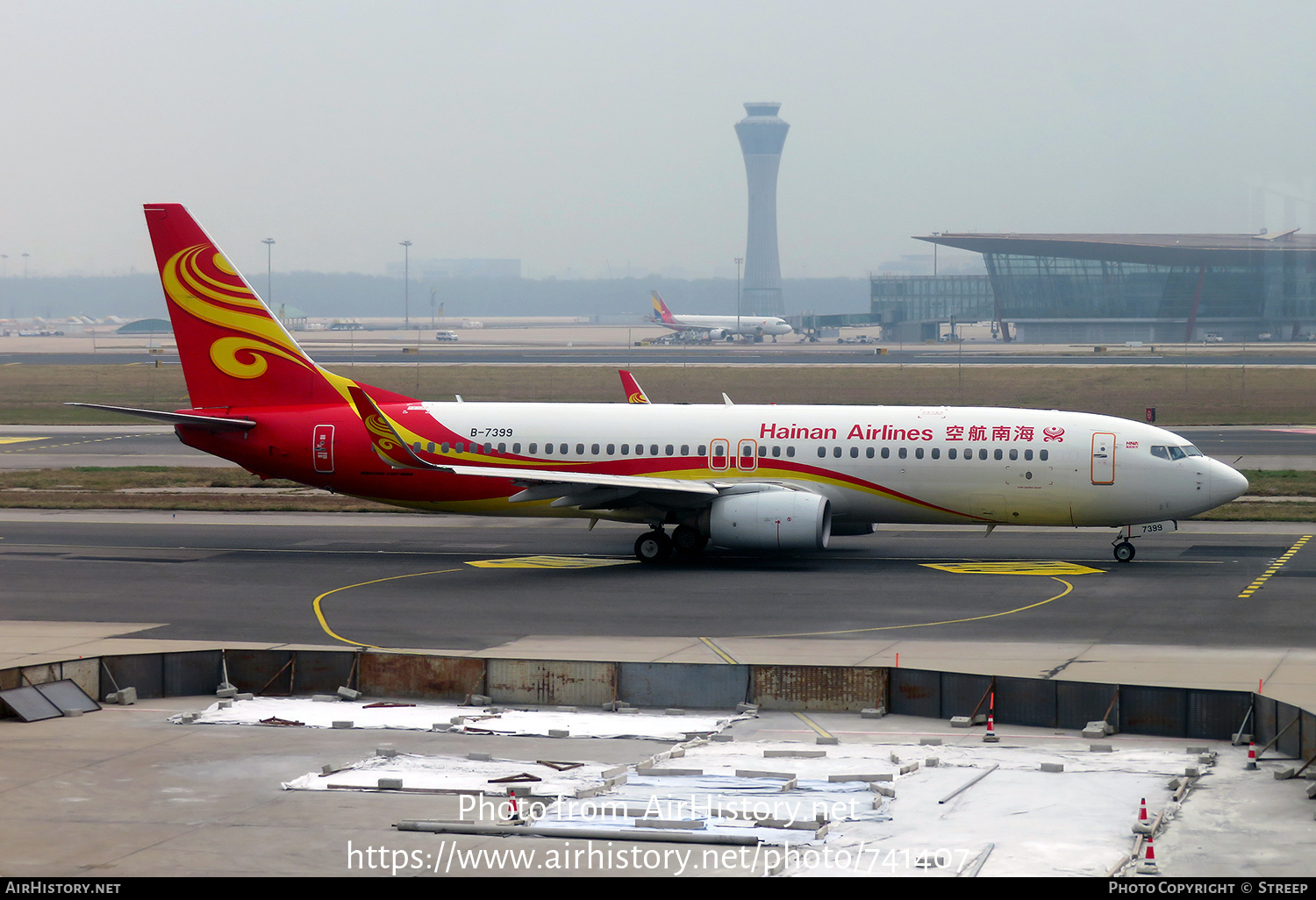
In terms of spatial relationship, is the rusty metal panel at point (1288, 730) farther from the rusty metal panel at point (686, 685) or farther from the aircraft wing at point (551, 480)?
the aircraft wing at point (551, 480)

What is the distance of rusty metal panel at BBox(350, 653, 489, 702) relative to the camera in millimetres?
22375

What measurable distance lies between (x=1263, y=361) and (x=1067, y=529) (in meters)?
101

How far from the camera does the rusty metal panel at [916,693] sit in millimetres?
21078

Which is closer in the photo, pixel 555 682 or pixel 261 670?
pixel 555 682

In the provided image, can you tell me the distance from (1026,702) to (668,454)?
60.1 feet

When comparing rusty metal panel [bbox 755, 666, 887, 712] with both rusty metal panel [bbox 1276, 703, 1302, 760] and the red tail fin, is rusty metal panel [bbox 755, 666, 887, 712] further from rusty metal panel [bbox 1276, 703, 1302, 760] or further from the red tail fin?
the red tail fin

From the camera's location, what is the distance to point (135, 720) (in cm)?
2094

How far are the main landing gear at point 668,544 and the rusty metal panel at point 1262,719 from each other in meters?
19.1

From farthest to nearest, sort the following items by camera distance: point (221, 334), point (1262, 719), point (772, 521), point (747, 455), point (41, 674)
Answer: point (221, 334)
point (747, 455)
point (772, 521)
point (41, 674)
point (1262, 719)

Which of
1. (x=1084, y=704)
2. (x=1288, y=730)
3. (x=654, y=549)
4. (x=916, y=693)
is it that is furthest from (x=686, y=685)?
(x=654, y=549)

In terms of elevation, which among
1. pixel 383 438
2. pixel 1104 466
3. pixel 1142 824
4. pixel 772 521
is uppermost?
pixel 383 438

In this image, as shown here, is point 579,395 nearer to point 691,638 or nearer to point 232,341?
point 232,341

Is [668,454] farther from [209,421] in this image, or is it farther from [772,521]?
[209,421]

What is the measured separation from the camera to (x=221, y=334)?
1572 inches
